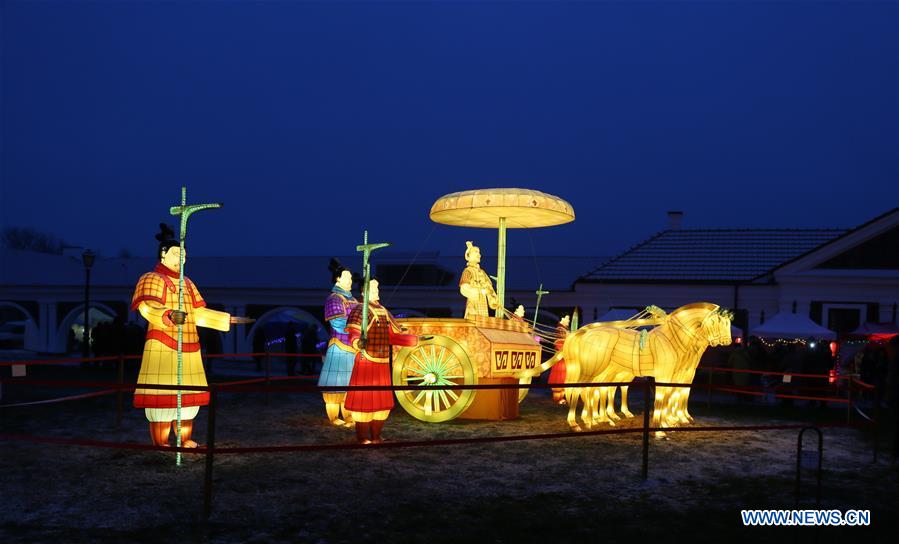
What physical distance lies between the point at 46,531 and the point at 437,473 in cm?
341

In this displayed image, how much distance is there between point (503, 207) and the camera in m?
10.0

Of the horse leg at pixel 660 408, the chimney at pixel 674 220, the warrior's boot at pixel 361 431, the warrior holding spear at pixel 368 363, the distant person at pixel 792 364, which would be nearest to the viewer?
the warrior holding spear at pixel 368 363

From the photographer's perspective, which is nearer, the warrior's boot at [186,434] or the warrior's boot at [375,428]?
the warrior's boot at [186,434]

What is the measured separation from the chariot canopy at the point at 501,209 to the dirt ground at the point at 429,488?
308cm

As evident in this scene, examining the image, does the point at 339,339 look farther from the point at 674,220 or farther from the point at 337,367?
the point at 674,220

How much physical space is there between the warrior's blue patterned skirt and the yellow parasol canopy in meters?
2.63

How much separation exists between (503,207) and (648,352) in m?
2.84

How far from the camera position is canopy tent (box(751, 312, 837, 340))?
15.1m

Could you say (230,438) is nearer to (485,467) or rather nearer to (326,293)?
(485,467)

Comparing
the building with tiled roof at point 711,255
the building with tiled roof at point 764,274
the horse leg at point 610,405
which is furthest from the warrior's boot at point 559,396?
the building with tiled roof at point 711,255

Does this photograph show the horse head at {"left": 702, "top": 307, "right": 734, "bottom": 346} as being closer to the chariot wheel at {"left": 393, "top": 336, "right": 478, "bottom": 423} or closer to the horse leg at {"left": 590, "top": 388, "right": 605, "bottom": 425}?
the horse leg at {"left": 590, "top": 388, "right": 605, "bottom": 425}

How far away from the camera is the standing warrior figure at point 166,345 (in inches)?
289

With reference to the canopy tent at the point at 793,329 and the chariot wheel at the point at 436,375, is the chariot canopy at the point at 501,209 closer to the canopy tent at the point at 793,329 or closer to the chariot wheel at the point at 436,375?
the chariot wheel at the point at 436,375

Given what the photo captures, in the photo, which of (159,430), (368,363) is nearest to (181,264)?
(159,430)
